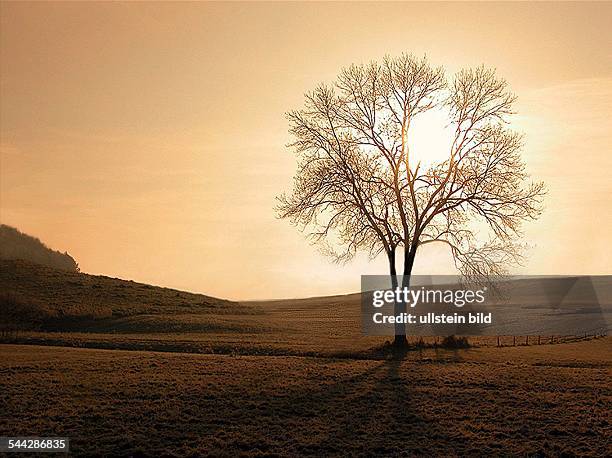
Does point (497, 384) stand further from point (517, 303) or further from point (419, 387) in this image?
point (517, 303)

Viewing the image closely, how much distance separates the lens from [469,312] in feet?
261

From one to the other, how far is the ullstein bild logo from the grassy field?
1055 cm

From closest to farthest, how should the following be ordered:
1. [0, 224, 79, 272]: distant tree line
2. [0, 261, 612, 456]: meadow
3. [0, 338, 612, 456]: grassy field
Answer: [0, 338, 612, 456]: grassy field, [0, 261, 612, 456]: meadow, [0, 224, 79, 272]: distant tree line

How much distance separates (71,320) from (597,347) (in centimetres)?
4307

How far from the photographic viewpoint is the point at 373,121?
4656 centimetres

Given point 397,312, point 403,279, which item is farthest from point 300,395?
point 403,279

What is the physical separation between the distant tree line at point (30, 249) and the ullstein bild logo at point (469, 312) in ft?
178

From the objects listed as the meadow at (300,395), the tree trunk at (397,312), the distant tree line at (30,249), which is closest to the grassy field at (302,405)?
the meadow at (300,395)

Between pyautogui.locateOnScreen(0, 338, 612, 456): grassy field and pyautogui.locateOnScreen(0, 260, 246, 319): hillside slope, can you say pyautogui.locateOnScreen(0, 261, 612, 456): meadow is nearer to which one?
Result: pyautogui.locateOnScreen(0, 338, 612, 456): grassy field

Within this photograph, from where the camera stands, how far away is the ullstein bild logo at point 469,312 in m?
50.9

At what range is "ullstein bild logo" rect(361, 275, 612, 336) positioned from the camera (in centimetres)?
5091

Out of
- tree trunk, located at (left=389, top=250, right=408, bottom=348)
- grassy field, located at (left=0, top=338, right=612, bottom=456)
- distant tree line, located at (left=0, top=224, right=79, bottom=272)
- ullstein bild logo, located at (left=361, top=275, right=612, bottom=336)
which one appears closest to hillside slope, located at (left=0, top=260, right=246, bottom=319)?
ullstein bild logo, located at (left=361, top=275, right=612, bottom=336)

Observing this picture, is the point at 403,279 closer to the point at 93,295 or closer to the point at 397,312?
the point at 397,312

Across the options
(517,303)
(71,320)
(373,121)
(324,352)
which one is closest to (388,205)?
(373,121)
